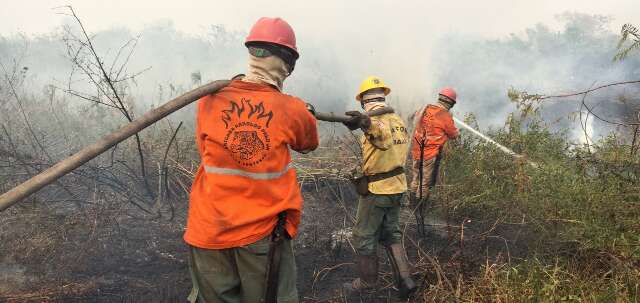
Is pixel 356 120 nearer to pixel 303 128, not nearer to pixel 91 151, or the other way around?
pixel 303 128

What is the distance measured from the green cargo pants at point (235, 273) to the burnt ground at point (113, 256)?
1614mm

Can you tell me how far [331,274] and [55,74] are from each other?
9872 mm

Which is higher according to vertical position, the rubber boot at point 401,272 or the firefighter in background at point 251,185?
the firefighter in background at point 251,185

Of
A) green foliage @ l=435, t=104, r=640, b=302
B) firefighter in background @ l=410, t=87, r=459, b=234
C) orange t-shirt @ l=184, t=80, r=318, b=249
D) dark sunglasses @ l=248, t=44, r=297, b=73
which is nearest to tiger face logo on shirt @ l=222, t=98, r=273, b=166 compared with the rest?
orange t-shirt @ l=184, t=80, r=318, b=249

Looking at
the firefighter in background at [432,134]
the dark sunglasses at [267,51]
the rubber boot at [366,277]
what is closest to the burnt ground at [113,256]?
the rubber boot at [366,277]

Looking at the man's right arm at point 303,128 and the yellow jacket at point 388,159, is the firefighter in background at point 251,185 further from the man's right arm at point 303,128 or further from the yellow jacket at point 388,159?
the yellow jacket at point 388,159

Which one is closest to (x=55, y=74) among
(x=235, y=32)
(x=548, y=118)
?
(x=235, y=32)

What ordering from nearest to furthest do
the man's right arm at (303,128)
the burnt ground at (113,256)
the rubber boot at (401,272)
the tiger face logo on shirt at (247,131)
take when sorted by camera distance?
the tiger face logo on shirt at (247,131), the man's right arm at (303,128), the burnt ground at (113,256), the rubber boot at (401,272)

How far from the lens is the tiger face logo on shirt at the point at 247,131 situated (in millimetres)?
2107

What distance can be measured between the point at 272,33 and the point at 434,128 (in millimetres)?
4565

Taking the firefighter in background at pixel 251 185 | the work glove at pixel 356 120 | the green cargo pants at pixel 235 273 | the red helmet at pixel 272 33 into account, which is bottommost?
the green cargo pants at pixel 235 273

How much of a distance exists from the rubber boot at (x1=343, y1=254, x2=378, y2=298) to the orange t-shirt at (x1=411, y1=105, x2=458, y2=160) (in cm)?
277

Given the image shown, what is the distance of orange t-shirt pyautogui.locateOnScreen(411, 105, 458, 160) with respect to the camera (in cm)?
639

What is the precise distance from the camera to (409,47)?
13938 millimetres
